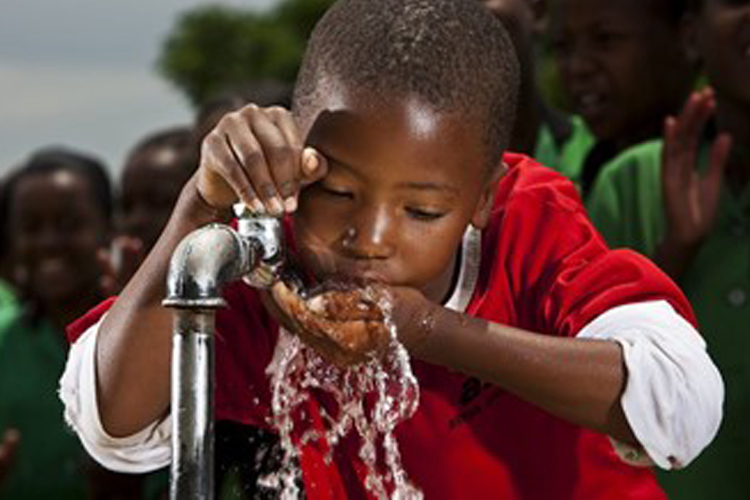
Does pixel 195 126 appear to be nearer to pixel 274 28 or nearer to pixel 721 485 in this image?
pixel 721 485

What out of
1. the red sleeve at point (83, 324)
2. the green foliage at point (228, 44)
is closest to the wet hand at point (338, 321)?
the red sleeve at point (83, 324)

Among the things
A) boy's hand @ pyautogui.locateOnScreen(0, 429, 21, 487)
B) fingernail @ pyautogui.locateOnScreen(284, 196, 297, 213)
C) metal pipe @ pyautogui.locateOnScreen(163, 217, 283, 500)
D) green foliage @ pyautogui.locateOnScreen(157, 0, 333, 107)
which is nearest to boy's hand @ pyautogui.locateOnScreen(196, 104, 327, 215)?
fingernail @ pyautogui.locateOnScreen(284, 196, 297, 213)

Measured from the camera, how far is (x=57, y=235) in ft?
16.4

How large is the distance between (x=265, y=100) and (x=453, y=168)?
100 inches

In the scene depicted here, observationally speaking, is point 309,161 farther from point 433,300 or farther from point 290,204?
point 433,300

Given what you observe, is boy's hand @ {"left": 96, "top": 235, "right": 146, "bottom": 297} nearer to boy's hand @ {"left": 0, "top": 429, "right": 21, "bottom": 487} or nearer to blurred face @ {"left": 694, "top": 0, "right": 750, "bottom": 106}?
boy's hand @ {"left": 0, "top": 429, "right": 21, "bottom": 487}

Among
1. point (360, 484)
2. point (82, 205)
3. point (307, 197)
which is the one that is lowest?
point (82, 205)

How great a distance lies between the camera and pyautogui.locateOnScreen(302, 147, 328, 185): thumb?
1.89 m

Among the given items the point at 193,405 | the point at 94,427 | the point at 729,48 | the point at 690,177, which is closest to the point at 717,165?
the point at 690,177

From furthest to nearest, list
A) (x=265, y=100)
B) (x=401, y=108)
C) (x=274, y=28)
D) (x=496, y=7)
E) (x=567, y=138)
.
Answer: (x=274, y=28) < (x=265, y=100) < (x=567, y=138) < (x=496, y=7) < (x=401, y=108)

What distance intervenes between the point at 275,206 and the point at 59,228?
327 centimetres

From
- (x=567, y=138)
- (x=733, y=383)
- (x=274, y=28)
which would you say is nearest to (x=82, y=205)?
(x=567, y=138)

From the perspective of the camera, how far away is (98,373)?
215 centimetres

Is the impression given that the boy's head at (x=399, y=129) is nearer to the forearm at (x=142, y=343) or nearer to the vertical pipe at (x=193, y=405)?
the forearm at (x=142, y=343)
